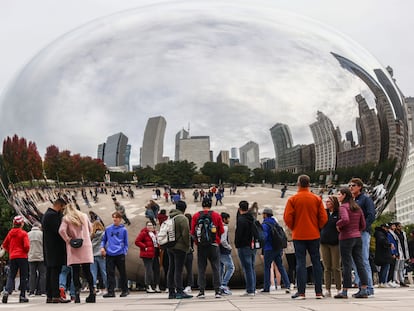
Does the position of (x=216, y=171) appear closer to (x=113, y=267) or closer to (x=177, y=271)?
(x=177, y=271)

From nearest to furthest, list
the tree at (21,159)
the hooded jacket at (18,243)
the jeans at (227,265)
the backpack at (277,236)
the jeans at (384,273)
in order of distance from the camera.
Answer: the backpack at (277,236), the tree at (21,159), the jeans at (227,265), the hooded jacket at (18,243), the jeans at (384,273)

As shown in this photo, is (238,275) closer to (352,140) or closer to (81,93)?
(352,140)

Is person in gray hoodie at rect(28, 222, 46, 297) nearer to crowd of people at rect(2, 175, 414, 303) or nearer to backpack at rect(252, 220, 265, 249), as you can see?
crowd of people at rect(2, 175, 414, 303)

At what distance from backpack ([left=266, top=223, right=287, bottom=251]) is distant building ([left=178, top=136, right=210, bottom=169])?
156cm

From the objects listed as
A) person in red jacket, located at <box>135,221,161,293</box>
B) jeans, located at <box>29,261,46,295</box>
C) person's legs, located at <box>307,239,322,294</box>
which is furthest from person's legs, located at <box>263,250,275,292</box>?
jeans, located at <box>29,261,46,295</box>

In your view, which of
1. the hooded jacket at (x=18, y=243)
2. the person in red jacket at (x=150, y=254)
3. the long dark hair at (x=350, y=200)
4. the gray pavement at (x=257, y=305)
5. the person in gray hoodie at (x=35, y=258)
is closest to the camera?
the gray pavement at (x=257, y=305)

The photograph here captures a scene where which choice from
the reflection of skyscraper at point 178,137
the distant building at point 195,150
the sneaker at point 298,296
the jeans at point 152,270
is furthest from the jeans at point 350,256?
the jeans at point 152,270

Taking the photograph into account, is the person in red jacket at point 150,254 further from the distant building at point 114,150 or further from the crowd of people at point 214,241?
the distant building at point 114,150

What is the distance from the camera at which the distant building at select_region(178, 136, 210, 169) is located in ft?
35.4

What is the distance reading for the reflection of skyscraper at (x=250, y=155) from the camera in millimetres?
10844

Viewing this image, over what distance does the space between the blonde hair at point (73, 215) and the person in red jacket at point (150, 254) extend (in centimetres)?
136

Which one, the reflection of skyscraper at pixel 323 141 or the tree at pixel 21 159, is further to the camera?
the tree at pixel 21 159

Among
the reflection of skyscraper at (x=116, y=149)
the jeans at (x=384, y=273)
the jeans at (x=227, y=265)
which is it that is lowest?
the jeans at (x=384, y=273)

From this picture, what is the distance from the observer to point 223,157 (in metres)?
10.9
